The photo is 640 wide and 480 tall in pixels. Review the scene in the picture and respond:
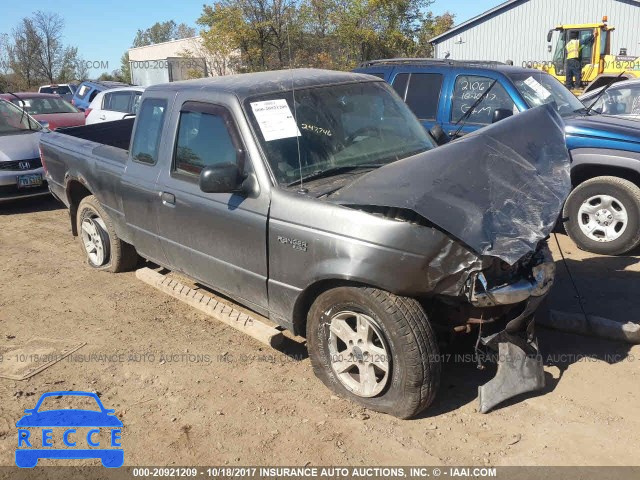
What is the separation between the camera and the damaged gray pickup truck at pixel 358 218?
3.19 metres

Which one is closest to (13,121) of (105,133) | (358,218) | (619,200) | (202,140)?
(105,133)

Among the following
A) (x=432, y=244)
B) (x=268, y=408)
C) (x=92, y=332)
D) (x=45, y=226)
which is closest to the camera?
(x=432, y=244)

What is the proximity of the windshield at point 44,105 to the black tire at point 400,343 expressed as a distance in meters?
A: 12.1

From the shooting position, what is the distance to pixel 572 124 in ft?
21.4

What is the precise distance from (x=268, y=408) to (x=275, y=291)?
735 mm

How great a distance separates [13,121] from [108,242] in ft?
18.5

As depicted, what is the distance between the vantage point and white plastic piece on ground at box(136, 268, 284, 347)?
4168 mm

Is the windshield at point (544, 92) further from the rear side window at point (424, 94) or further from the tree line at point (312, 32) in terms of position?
the tree line at point (312, 32)

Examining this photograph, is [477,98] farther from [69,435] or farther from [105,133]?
[69,435]

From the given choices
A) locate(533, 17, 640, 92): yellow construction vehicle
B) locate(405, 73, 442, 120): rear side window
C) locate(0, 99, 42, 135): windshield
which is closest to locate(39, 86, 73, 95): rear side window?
locate(0, 99, 42, 135): windshield

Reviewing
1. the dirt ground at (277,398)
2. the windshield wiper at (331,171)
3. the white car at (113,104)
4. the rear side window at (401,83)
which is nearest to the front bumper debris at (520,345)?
the dirt ground at (277,398)

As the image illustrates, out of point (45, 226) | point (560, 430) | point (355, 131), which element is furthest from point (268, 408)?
point (45, 226)

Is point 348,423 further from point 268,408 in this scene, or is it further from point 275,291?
point 275,291

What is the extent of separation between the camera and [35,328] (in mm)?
5004
